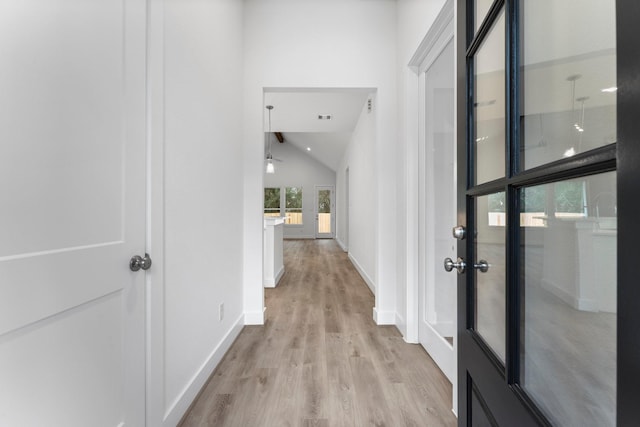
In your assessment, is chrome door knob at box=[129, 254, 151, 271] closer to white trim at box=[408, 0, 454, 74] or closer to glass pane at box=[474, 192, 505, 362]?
glass pane at box=[474, 192, 505, 362]

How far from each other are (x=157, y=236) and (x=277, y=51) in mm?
2085

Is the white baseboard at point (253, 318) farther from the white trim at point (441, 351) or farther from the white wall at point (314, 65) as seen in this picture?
the white trim at point (441, 351)

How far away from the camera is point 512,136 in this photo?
2.38 ft

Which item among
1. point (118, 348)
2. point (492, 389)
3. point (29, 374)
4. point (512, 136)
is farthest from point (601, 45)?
point (118, 348)

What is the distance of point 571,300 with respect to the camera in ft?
1.98

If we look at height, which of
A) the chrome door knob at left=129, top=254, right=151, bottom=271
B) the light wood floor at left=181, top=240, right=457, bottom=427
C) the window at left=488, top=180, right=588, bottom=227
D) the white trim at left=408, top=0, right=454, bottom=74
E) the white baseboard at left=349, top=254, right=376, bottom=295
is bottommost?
the light wood floor at left=181, top=240, right=457, bottom=427

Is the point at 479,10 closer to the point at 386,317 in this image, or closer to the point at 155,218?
the point at 155,218

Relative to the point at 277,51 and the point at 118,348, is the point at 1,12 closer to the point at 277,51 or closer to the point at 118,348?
the point at 118,348

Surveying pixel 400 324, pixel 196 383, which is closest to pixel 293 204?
pixel 400 324

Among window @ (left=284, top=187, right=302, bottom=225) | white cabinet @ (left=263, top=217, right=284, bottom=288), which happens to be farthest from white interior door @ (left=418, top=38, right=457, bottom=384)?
window @ (left=284, top=187, right=302, bottom=225)

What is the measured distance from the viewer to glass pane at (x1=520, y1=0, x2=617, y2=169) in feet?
1.62

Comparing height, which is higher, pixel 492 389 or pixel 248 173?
pixel 248 173

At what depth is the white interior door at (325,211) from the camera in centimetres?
1186

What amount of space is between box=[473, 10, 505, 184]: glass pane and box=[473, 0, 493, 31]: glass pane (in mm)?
94
